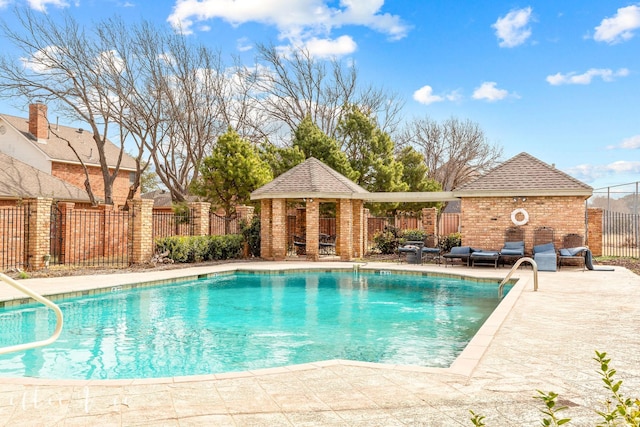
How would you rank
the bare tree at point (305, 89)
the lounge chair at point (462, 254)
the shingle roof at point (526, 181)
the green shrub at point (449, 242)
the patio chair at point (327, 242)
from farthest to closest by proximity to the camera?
the bare tree at point (305, 89) < the patio chair at point (327, 242) < the green shrub at point (449, 242) < the shingle roof at point (526, 181) < the lounge chair at point (462, 254)

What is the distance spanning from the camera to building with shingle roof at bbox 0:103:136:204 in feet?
85.0

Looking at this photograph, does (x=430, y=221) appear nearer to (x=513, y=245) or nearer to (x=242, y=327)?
(x=513, y=245)

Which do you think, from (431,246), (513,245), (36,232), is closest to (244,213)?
(431,246)

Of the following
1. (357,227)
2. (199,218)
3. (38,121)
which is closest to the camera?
(199,218)

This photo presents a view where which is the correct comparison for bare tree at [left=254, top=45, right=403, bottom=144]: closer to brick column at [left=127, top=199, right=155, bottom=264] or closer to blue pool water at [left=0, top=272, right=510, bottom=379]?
brick column at [left=127, top=199, right=155, bottom=264]

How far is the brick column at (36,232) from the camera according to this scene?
14.3 metres

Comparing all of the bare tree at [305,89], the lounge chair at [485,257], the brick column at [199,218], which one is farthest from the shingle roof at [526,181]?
the bare tree at [305,89]

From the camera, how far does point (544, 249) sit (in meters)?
16.2

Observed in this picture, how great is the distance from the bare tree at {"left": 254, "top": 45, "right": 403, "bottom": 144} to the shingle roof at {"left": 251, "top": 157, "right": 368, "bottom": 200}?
41.6 ft

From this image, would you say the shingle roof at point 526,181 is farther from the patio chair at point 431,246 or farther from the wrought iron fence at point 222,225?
the wrought iron fence at point 222,225

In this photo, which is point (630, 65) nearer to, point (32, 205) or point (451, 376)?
point (451, 376)

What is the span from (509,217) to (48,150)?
23.2 m

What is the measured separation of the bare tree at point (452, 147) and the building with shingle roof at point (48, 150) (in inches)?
863

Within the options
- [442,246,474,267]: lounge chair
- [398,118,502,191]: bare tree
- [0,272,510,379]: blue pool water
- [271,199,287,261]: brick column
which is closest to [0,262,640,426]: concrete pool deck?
[0,272,510,379]: blue pool water
